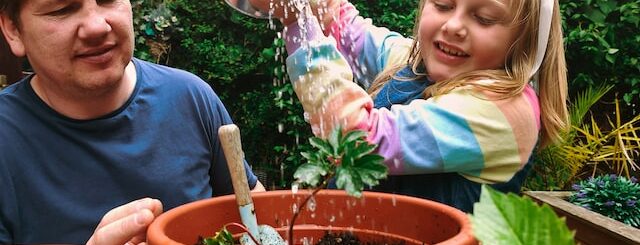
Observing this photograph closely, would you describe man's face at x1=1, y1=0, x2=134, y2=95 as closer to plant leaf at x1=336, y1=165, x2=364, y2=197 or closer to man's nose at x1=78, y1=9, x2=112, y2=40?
man's nose at x1=78, y1=9, x2=112, y2=40

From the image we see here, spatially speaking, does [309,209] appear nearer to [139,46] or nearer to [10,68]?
[10,68]

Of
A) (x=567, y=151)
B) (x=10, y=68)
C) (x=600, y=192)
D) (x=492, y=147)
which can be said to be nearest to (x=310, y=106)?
(x=492, y=147)

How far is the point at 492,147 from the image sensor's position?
1.27 meters

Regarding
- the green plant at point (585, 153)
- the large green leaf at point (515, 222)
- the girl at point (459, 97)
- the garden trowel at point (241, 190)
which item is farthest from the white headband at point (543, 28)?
the green plant at point (585, 153)

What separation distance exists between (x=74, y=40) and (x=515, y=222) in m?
1.24

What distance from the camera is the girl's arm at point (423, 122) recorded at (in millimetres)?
1254

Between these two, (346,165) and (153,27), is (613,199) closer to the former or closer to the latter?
(346,165)

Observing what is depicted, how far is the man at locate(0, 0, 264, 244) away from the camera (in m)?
1.37

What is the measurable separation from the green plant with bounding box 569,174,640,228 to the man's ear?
2.36 metres

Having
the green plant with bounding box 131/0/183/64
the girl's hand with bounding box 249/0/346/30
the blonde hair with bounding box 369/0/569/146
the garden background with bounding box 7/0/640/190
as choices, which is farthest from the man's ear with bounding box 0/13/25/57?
the green plant with bounding box 131/0/183/64

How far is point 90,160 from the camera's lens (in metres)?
1.48

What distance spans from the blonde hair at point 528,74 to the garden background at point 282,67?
2209mm

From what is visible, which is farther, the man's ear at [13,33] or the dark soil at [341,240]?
the man's ear at [13,33]

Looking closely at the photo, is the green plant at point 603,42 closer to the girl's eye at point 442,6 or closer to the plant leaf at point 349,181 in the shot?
the girl's eye at point 442,6
